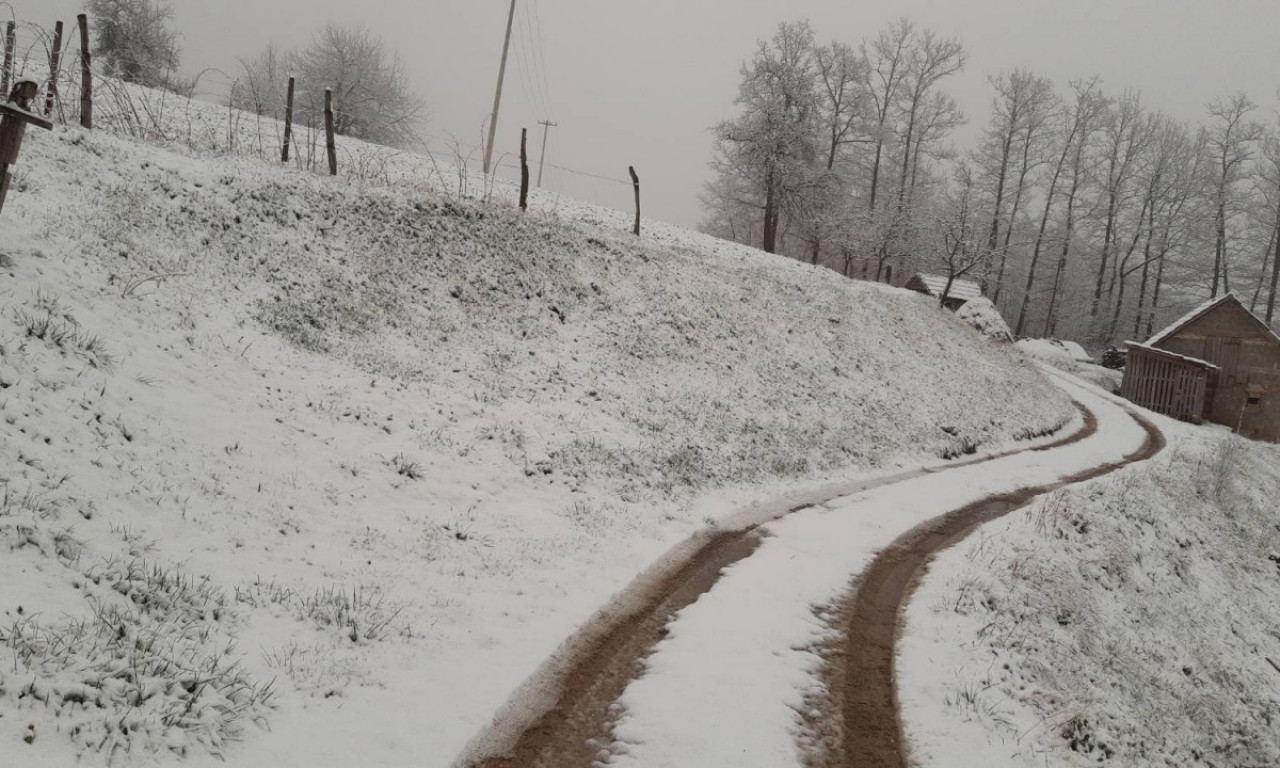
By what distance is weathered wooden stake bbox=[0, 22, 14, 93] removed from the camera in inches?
499

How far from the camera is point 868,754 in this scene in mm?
5684

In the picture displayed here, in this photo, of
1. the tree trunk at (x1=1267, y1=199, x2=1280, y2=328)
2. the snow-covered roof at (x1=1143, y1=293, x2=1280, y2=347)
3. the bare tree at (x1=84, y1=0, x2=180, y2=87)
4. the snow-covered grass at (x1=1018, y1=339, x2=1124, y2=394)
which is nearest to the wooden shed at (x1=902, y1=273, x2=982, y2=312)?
the snow-covered grass at (x1=1018, y1=339, x2=1124, y2=394)

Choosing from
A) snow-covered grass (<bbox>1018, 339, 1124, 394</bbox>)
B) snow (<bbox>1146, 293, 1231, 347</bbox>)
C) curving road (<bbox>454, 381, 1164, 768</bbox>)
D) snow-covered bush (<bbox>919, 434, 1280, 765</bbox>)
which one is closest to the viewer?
curving road (<bbox>454, 381, 1164, 768</bbox>)

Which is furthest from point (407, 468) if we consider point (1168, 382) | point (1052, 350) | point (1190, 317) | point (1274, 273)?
point (1274, 273)

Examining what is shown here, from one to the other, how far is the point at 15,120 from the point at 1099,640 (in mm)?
15290

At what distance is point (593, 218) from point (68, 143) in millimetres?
15386

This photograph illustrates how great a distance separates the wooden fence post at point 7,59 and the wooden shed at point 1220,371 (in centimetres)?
4358

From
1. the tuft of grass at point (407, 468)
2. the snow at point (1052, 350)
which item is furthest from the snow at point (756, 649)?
the snow at point (1052, 350)

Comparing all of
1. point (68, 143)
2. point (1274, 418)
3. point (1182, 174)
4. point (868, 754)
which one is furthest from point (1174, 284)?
point (68, 143)

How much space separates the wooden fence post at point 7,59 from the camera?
1268 centimetres

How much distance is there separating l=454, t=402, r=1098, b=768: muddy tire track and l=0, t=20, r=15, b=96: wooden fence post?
15.5 metres

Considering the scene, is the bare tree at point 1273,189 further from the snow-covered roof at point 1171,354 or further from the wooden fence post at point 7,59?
the wooden fence post at point 7,59

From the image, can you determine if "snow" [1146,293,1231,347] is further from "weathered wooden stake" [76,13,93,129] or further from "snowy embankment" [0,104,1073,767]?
"weathered wooden stake" [76,13,93,129]

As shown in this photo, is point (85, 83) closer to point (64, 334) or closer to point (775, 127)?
point (64, 334)
